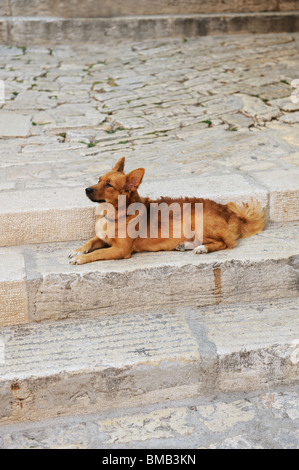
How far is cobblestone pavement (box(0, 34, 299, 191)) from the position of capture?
5.30 meters

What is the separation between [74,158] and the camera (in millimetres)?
5504

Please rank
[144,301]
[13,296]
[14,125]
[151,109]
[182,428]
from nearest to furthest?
[182,428] < [13,296] < [144,301] < [14,125] < [151,109]

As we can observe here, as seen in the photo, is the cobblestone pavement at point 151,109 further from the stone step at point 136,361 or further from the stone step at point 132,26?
the stone step at point 136,361

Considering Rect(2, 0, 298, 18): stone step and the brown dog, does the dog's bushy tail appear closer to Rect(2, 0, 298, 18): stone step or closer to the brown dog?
the brown dog

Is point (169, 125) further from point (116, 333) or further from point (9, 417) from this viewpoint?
point (9, 417)

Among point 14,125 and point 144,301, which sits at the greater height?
point 14,125

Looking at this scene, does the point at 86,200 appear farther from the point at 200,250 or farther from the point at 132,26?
the point at 132,26

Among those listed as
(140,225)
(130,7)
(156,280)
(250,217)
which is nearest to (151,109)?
(250,217)

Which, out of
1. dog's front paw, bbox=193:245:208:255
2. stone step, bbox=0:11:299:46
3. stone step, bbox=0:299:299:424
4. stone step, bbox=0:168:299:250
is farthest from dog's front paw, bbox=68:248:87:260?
stone step, bbox=0:11:299:46

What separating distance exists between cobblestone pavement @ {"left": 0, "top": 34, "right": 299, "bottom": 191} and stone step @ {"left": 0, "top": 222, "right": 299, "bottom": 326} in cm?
102

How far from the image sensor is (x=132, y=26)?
9.56 meters

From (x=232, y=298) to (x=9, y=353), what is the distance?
4.85 ft

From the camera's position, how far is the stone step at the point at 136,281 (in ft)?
12.2

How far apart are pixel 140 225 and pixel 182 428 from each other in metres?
1.33
